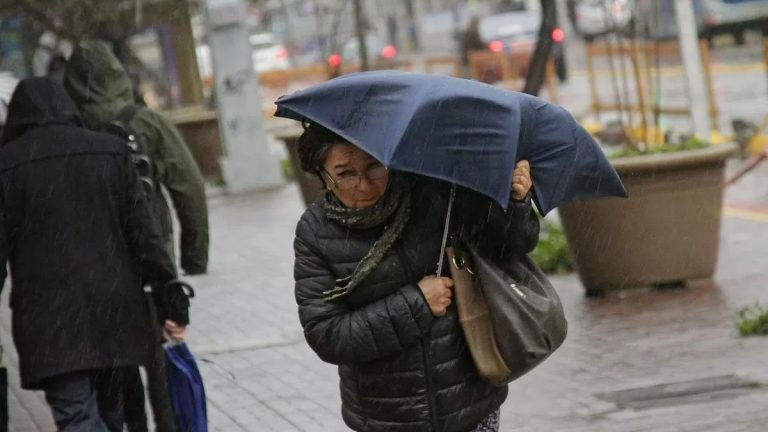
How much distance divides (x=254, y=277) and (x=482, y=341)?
8083 millimetres

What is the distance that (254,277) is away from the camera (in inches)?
477

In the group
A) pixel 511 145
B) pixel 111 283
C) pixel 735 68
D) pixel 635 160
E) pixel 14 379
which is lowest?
pixel 735 68

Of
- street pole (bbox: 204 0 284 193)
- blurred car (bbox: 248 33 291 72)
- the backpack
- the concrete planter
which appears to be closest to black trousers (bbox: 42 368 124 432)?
the backpack

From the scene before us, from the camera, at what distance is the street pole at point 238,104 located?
63.5ft

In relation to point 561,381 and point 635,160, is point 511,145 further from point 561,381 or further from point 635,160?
point 635,160

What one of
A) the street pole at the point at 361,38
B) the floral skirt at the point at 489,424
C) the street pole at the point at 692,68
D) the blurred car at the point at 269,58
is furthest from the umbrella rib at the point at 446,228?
the blurred car at the point at 269,58

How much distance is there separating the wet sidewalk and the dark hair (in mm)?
3015

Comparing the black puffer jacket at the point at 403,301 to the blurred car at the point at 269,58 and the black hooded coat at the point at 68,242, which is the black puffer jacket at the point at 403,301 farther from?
the blurred car at the point at 269,58

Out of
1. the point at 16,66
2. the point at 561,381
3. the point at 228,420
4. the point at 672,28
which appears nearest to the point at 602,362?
the point at 561,381

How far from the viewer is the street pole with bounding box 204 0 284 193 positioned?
19359 mm

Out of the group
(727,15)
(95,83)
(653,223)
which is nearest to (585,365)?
(653,223)

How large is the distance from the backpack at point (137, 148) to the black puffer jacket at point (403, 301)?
6.98 feet

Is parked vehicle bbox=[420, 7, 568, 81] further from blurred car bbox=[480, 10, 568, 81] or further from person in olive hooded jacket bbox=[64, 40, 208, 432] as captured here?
person in olive hooded jacket bbox=[64, 40, 208, 432]

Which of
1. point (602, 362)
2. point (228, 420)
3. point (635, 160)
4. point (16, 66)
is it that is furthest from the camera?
point (16, 66)
